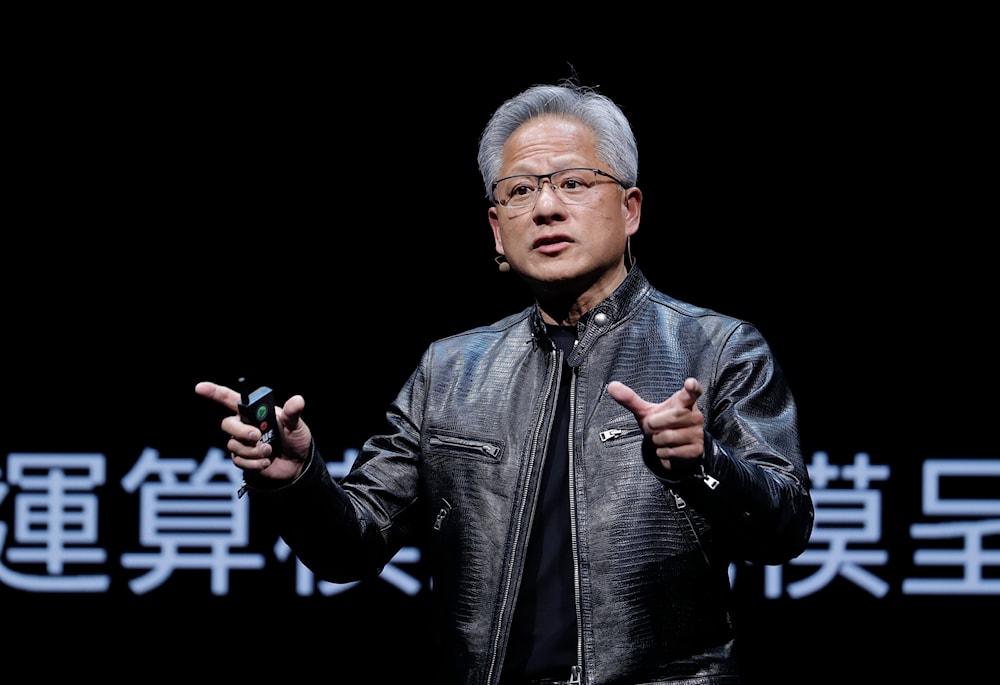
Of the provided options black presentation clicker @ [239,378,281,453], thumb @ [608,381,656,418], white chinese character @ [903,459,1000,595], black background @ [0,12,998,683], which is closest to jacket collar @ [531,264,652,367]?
thumb @ [608,381,656,418]

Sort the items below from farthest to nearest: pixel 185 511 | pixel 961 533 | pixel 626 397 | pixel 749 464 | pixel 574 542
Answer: pixel 185 511 < pixel 961 533 < pixel 574 542 < pixel 749 464 < pixel 626 397

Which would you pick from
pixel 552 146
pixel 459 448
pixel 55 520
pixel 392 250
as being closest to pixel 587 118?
pixel 552 146

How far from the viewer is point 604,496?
1.58 m

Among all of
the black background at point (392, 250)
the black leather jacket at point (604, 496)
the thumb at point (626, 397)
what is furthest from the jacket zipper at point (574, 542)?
the black background at point (392, 250)

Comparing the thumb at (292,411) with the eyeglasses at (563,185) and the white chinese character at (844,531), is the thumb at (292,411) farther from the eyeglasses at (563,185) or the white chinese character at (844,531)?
the white chinese character at (844,531)

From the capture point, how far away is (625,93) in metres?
3.10

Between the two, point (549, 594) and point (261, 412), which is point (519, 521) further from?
point (261, 412)

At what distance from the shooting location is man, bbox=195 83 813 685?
4.93ft

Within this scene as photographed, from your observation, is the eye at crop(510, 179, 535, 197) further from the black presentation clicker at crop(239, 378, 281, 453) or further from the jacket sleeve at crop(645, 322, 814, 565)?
the black presentation clicker at crop(239, 378, 281, 453)

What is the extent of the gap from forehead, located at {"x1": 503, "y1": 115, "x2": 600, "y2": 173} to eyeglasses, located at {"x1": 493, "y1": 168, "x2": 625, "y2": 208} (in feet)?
0.05

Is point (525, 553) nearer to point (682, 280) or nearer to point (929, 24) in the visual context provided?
point (682, 280)

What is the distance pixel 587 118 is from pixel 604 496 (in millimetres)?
633

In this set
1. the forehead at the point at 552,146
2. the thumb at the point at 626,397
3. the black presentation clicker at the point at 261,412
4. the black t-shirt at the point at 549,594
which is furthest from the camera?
the forehead at the point at 552,146

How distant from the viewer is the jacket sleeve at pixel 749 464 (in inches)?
53.6
